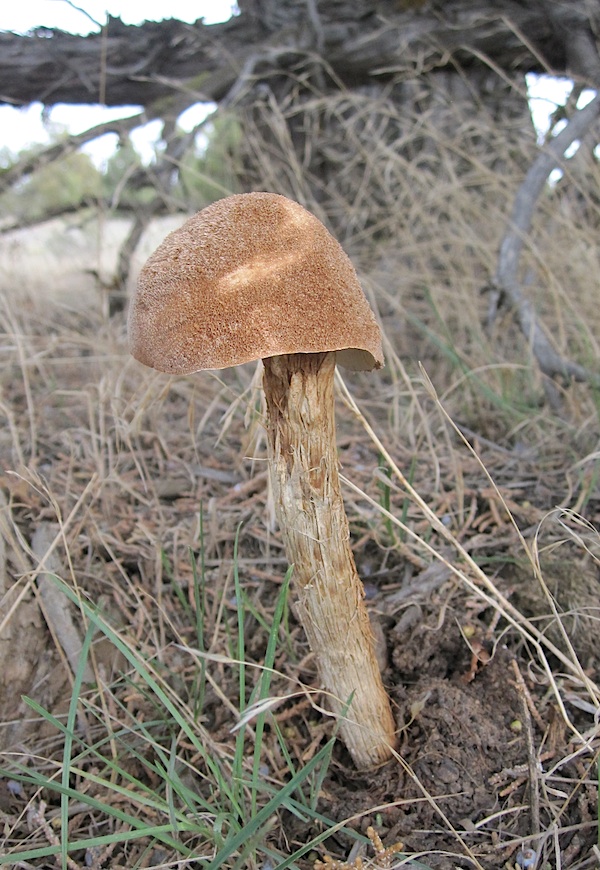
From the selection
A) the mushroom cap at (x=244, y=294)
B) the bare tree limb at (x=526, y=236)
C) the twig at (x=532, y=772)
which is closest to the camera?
the mushroom cap at (x=244, y=294)

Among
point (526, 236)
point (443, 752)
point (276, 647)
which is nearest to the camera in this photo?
point (443, 752)

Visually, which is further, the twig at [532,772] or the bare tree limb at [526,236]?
the bare tree limb at [526,236]

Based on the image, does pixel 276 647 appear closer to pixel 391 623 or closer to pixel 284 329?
pixel 391 623

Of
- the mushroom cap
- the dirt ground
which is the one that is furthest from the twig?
the mushroom cap

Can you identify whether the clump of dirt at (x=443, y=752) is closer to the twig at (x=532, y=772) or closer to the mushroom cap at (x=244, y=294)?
the twig at (x=532, y=772)

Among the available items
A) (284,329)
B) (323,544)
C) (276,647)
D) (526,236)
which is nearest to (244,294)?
(284,329)

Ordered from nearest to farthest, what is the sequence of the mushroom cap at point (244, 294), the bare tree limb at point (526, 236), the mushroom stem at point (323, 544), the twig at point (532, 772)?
the mushroom cap at point (244, 294)
the mushroom stem at point (323, 544)
the twig at point (532, 772)
the bare tree limb at point (526, 236)

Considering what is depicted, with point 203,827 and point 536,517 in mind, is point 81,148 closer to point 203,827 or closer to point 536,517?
point 536,517

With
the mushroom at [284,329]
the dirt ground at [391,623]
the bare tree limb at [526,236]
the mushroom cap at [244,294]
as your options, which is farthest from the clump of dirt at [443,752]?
the bare tree limb at [526,236]

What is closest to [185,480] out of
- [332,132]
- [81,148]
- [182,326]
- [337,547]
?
[337,547]
